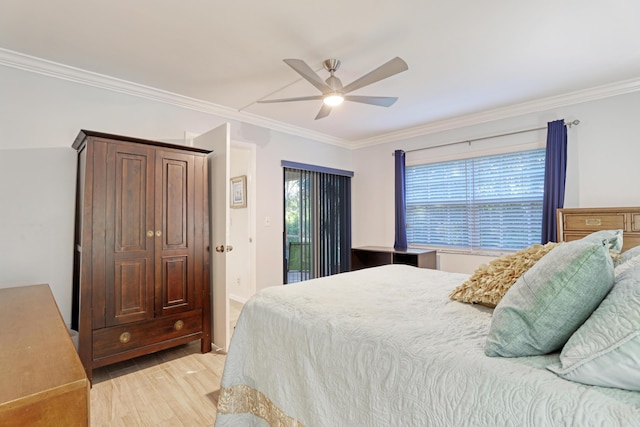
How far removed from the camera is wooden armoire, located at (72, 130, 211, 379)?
223 cm

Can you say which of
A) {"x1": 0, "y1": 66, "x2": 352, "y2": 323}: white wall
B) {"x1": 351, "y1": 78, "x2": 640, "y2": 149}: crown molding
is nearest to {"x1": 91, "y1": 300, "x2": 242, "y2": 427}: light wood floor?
{"x1": 0, "y1": 66, "x2": 352, "y2": 323}: white wall

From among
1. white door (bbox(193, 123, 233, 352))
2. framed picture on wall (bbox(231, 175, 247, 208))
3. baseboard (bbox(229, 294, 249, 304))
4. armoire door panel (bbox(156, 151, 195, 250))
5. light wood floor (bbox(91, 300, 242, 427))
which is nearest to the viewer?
light wood floor (bbox(91, 300, 242, 427))

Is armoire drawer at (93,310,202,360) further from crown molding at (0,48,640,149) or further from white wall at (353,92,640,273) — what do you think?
white wall at (353,92,640,273)

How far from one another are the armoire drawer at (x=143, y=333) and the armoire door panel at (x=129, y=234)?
0.07 metres

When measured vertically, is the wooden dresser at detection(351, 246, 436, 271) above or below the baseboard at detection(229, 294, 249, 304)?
above

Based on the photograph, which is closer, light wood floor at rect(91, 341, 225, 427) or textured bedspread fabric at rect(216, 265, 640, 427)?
textured bedspread fabric at rect(216, 265, 640, 427)

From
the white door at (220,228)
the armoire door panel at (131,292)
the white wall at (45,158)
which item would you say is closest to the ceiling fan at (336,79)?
the white door at (220,228)

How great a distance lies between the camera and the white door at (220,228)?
2.68 meters

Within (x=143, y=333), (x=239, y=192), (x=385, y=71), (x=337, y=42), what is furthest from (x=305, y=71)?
(x=239, y=192)

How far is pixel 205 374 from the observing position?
235 cm

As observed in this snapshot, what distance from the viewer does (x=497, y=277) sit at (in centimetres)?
141

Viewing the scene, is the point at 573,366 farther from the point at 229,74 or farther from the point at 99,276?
the point at 229,74

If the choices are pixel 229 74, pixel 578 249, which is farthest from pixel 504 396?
pixel 229 74

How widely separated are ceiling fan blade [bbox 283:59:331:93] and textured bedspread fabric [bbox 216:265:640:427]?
1.43 metres
